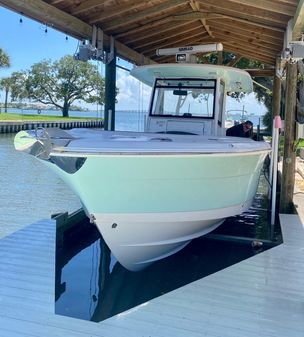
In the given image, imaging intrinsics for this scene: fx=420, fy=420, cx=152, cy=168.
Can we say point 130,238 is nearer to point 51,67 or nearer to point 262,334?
point 262,334

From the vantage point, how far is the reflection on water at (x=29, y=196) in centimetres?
603

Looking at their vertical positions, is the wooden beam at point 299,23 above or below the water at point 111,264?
above

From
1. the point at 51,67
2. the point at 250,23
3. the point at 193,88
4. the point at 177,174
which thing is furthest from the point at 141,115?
the point at 51,67

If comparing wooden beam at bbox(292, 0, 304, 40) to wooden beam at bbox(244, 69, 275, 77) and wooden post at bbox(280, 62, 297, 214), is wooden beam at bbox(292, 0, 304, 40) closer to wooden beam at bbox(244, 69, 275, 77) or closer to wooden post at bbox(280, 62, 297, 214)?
wooden post at bbox(280, 62, 297, 214)

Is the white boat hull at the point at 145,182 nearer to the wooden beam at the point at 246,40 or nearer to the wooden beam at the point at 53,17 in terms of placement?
the wooden beam at the point at 53,17

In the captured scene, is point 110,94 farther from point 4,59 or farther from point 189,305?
point 4,59

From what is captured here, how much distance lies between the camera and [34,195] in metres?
8.16

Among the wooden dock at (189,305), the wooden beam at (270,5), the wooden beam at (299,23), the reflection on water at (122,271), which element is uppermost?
the wooden beam at (270,5)

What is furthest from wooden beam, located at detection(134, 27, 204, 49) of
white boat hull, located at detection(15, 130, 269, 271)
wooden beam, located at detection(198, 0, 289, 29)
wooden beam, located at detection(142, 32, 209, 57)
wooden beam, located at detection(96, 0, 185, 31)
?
white boat hull, located at detection(15, 130, 269, 271)

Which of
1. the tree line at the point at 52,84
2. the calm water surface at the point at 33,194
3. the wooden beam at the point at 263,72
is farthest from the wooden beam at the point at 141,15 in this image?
the tree line at the point at 52,84

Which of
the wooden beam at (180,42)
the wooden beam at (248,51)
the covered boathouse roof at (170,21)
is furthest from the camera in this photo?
the wooden beam at (248,51)

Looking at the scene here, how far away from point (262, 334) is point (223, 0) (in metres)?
4.68

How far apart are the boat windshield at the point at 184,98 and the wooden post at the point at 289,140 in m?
1.36

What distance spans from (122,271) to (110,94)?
12.7ft
